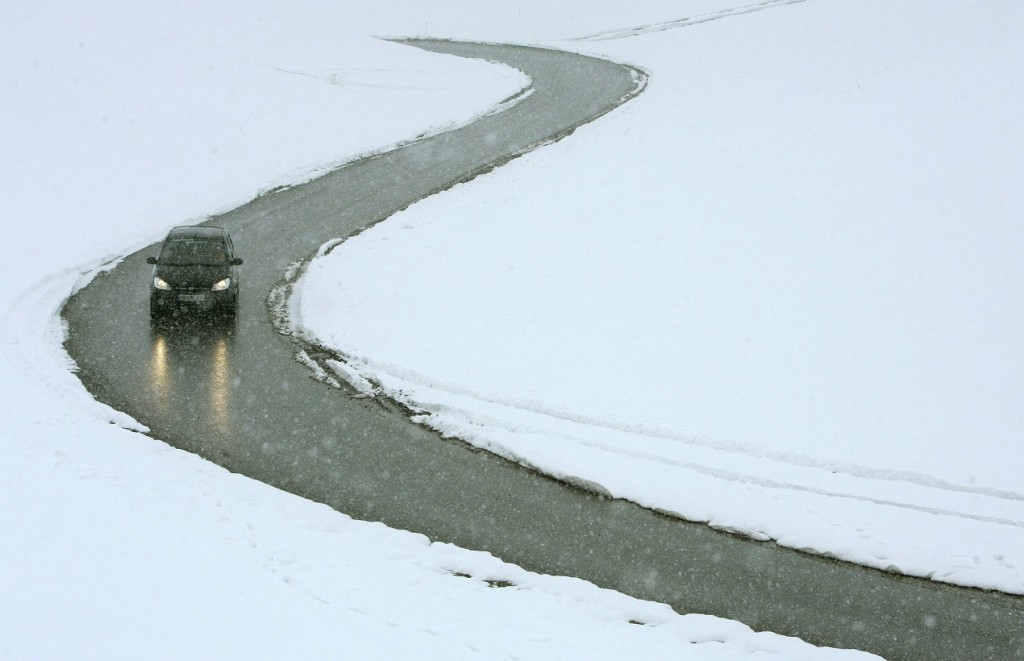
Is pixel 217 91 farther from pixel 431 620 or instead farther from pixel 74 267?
pixel 431 620

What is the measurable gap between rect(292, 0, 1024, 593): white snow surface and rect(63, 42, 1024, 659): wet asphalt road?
603 millimetres

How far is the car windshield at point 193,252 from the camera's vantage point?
18516 millimetres

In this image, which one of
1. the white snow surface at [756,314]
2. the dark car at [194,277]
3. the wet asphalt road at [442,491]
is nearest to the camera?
the wet asphalt road at [442,491]

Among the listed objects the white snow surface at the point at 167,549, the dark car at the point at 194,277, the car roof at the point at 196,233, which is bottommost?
the white snow surface at the point at 167,549

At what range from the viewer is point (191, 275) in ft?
59.4

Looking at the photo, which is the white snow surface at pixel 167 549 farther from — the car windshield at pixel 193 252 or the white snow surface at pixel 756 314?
the white snow surface at pixel 756 314

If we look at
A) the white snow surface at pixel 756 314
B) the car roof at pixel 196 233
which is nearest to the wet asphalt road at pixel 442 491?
the white snow surface at pixel 756 314

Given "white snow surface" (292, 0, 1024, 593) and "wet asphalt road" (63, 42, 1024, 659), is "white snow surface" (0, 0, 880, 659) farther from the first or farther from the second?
"white snow surface" (292, 0, 1024, 593)

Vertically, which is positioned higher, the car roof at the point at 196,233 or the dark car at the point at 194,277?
the car roof at the point at 196,233

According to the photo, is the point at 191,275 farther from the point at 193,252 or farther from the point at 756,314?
the point at 756,314

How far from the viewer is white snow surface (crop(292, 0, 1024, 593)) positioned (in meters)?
12.6

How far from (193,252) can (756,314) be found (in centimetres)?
1161

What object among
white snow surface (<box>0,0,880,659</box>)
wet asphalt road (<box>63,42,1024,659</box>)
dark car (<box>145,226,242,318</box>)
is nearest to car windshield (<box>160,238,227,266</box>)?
dark car (<box>145,226,242,318</box>)

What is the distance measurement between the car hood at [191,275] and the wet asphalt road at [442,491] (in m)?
0.84
